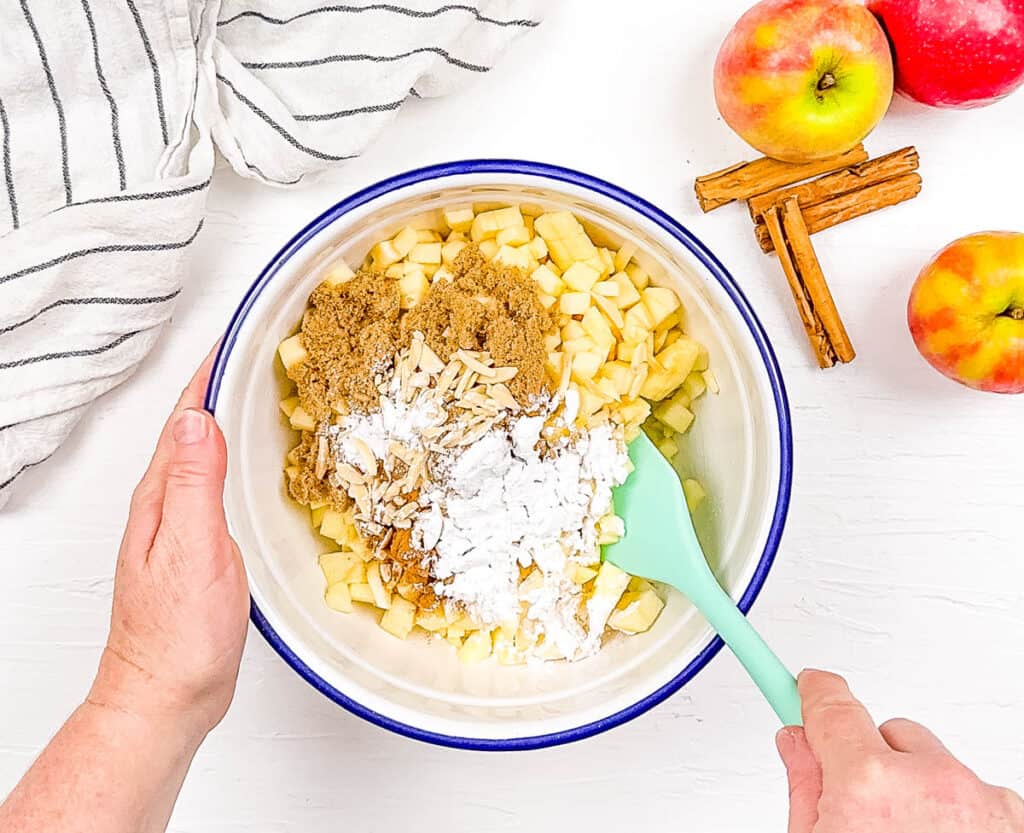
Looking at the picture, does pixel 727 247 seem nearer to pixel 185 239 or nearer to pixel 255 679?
pixel 185 239

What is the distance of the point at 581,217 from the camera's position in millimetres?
977

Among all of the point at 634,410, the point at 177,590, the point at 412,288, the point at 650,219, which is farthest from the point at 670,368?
the point at 177,590

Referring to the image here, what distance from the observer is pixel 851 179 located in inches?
41.9

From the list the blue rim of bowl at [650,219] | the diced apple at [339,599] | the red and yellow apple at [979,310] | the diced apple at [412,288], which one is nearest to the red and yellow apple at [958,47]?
the red and yellow apple at [979,310]

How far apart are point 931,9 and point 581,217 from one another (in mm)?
403

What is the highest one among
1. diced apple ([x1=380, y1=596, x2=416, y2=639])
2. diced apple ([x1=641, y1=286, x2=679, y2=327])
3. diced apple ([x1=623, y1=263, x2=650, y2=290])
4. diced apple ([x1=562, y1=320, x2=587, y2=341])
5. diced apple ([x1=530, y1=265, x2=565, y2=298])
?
diced apple ([x1=530, y1=265, x2=565, y2=298])

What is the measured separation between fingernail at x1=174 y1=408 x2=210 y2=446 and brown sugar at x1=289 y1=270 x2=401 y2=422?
0.39 feet

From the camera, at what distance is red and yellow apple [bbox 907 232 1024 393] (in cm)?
100

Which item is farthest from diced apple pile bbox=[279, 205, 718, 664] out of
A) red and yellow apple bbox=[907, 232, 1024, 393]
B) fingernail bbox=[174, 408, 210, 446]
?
red and yellow apple bbox=[907, 232, 1024, 393]

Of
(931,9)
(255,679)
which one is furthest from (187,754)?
(931,9)

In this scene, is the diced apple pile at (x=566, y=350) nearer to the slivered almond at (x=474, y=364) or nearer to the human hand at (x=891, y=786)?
the slivered almond at (x=474, y=364)

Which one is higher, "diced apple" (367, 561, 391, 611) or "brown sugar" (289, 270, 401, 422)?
"brown sugar" (289, 270, 401, 422)

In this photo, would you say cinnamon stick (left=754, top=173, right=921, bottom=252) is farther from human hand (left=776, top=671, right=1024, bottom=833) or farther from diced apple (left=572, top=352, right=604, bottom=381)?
human hand (left=776, top=671, right=1024, bottom=833)

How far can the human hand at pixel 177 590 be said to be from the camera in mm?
859
